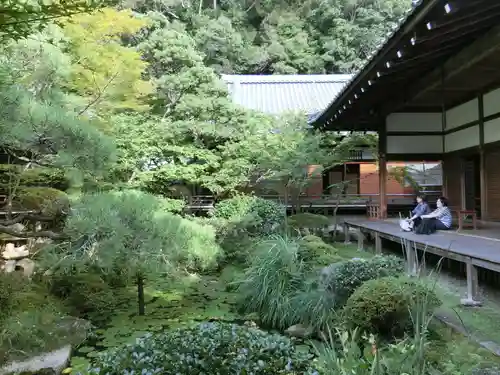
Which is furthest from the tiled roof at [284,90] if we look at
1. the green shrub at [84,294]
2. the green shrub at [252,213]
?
the green shrub at [84,294]

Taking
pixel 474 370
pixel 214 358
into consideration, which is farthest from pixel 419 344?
pixel 214 358

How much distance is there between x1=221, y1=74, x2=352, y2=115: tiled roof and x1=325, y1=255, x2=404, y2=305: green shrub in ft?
39.2

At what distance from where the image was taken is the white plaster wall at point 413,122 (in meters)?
9.95

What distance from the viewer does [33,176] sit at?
248 inches

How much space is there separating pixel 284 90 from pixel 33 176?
43.7ft

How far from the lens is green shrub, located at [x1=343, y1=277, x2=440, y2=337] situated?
11.5 feet

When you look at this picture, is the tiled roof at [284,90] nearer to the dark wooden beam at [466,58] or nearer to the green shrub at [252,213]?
the green shrub at [252,213]

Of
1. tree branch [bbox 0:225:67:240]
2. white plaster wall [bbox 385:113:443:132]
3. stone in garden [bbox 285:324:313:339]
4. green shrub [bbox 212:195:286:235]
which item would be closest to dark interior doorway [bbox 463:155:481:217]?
white plaster wall [bbox 385:113:443:132]

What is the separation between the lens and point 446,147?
9898 mm

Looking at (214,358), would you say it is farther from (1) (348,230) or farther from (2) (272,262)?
(1) (348,230)

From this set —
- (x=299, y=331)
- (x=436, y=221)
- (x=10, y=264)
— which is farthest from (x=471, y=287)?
(x=10, y=264)

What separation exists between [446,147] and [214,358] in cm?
899

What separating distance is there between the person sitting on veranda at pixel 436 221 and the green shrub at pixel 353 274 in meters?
2.58

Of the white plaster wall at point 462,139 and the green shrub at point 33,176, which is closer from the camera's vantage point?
the green shrub at point 33,176
